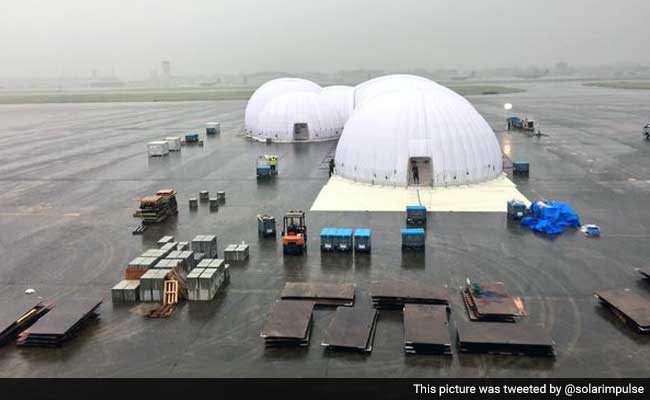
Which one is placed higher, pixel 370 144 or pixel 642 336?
pixel 370 144

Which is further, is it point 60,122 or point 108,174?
point 60,122

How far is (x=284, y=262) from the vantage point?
24375 millimetres

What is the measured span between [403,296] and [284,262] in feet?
22.6

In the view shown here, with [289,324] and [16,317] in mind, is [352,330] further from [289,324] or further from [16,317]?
[16,317]

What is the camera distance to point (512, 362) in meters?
15.7

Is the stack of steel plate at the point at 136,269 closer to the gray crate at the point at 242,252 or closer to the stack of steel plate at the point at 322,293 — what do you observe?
the gray crate at the point at 242,252

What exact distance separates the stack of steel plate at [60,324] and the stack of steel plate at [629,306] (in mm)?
18806

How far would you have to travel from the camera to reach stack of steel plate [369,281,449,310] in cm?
1945

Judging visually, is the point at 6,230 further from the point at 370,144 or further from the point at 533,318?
the point at 533,318

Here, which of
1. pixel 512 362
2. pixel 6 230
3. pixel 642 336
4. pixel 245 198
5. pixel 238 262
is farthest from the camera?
pixel 245 198

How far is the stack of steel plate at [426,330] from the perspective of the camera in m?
16.1
